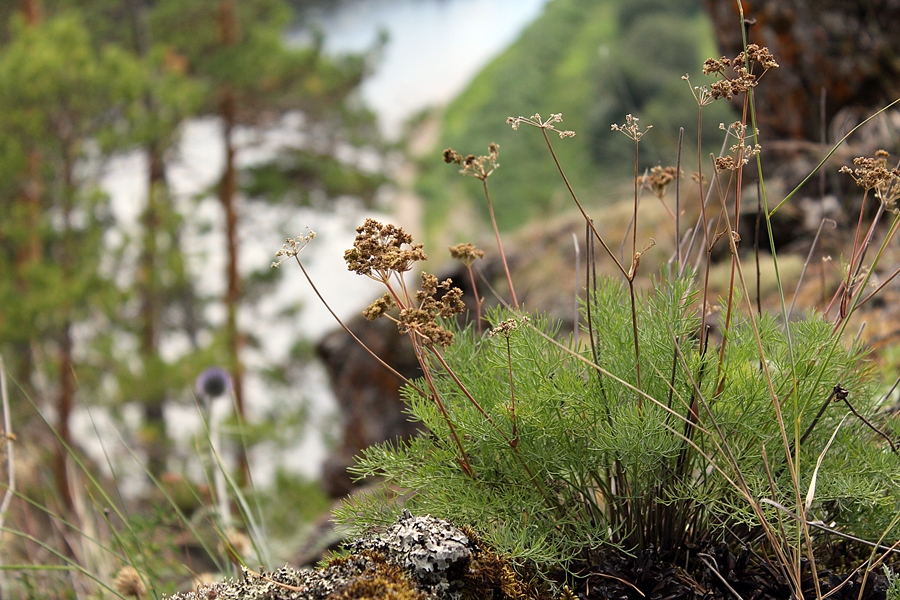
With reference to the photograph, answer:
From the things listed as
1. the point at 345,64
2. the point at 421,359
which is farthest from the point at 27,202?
the point at 421,359

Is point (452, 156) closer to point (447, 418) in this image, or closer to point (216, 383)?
point (447, 418)

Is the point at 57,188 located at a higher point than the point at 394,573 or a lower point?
higher

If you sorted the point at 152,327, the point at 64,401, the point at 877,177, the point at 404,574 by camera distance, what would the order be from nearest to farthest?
the point at 404,574 < the point at 877,177 < the point at 64,401 < the point at 152,327

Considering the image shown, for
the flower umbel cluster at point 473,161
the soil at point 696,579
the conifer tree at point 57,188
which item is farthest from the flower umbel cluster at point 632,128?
the conifer tree at point 57,188

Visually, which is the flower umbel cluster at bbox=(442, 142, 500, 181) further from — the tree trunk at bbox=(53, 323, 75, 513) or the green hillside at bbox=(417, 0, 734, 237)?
the green hillside at bbox=(417, 0, 734, 237)

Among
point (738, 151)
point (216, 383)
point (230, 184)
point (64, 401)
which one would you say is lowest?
point (64, 401)

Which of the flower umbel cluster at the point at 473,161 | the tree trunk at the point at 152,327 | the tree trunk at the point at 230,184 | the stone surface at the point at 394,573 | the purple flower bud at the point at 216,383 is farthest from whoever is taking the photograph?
the tree trunk at the point at 230,184

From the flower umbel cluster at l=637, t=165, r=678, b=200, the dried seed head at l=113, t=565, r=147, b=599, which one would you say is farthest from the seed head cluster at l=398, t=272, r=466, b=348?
the dried seed head at l=113, t=565, r=147, b=599

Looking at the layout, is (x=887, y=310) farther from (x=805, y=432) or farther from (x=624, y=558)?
(x=624, y=558)

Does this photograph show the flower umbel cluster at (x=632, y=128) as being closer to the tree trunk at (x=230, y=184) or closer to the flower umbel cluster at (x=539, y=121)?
the flower umbel cluster at (x=539, y=121)

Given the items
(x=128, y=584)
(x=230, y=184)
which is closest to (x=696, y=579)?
(x=128, y=584)

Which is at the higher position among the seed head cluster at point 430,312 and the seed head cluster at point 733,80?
the seed head cluster at point 733,80
